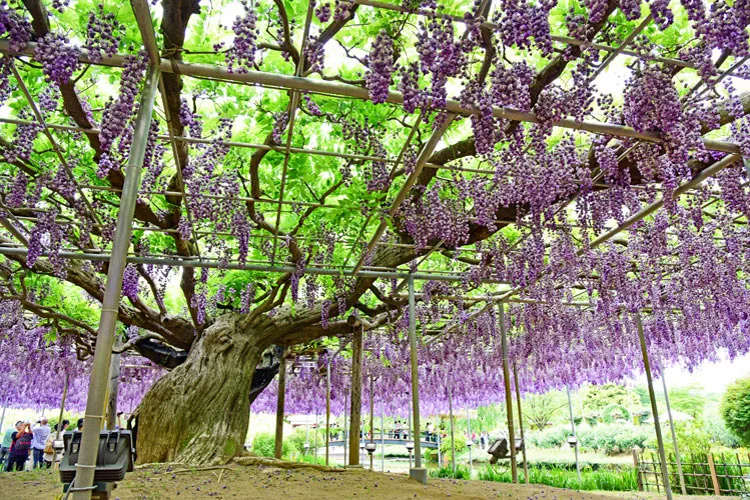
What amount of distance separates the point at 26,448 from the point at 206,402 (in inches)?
204

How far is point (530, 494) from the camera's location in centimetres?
629

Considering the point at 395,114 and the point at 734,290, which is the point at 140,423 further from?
the point at 734,290

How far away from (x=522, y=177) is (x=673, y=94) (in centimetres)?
157

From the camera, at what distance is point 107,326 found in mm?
2361

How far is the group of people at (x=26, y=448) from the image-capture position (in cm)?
960

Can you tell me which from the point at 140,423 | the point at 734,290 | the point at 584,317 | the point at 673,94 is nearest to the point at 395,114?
the point at 673,94

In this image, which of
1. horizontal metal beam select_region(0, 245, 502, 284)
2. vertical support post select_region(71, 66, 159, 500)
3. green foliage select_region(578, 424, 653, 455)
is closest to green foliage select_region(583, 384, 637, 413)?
green foliage select_region(578, 424, 653, 455)

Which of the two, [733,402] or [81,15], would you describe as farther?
[733,402]

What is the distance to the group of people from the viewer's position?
960 centimetres

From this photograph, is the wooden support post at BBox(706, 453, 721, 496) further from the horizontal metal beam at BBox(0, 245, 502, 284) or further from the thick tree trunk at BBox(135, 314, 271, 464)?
the thick tree trunk at BBox(135, 314, 271, 464)

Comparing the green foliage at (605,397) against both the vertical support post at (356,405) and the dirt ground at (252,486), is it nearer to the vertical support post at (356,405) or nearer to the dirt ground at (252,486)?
the dirt ground at (252,486)

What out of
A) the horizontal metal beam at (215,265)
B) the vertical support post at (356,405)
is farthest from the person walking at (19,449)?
the vertical support post at (356,405)

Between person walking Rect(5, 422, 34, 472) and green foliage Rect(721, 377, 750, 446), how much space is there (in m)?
13.3

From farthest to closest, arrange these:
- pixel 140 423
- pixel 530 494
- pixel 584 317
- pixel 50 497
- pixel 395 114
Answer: pixel 584 317 → pixel 140 423 → pixel 530 494 → pixel 50 497 → pixel 395 114
